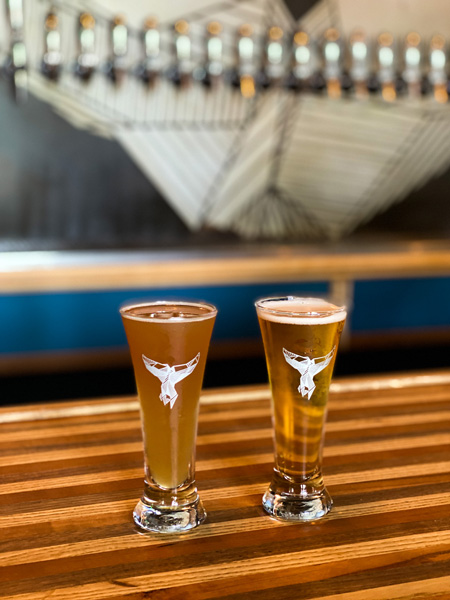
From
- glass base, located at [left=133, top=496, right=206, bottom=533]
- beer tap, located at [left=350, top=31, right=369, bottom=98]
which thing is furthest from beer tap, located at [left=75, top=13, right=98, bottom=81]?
glass base, located at [left=133, top=496, right=206, bottom=533]

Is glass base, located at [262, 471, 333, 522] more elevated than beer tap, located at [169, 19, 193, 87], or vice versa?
beer tap, located at [169, 19, 193, 87]

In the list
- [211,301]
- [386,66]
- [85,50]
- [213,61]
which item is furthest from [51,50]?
[386,66]

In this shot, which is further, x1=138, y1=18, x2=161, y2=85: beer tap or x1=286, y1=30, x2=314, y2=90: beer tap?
x1=286, y1=30, x2=314, y2=90: beer tap

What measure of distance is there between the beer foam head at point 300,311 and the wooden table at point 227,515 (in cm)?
18

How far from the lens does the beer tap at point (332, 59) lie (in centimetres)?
276

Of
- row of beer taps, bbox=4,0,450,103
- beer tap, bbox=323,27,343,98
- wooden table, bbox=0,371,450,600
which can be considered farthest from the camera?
beer tap, bbox=323,27,343,98

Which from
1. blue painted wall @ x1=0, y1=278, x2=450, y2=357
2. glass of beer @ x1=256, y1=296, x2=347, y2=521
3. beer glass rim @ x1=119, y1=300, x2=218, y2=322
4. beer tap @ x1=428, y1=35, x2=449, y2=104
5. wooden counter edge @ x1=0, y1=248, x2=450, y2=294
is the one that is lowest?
blue painted wall @ x1=0, y1=278, x2=450, y2=357

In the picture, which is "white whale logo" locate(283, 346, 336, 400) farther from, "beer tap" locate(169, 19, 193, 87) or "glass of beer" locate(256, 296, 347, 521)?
"beer tap" locate(169, 19, 193, 87)

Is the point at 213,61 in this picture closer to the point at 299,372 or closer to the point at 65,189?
the point at 65,189

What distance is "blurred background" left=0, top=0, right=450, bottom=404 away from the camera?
2559 millimetres

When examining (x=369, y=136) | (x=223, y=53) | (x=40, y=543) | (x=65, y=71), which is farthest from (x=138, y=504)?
(x=369, y=136)

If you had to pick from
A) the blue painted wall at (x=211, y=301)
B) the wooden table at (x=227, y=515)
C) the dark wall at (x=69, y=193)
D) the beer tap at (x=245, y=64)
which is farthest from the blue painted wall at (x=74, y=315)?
the wooden table at (x=227, y=515)

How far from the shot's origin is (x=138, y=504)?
0.60 metres

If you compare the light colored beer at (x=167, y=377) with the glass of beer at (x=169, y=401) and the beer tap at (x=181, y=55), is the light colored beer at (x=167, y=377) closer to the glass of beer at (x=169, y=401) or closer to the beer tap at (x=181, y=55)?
the glass of beer at (x=169, y=401)
